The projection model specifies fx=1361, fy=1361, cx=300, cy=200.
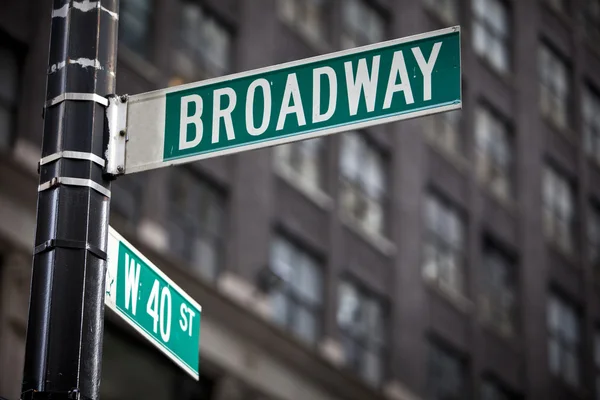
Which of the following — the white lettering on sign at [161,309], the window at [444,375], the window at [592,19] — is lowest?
the white lettering on sign at [161,309]

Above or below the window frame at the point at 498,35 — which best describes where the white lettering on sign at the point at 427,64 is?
below

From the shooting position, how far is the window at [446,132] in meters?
34.6

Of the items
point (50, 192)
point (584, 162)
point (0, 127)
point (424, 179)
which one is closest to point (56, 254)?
point (50, 192)

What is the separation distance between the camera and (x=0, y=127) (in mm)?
22328

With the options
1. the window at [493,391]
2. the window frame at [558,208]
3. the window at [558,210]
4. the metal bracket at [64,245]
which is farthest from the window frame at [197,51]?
the metal bracket at [64,245]

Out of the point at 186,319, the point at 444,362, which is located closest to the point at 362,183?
the point at 444,362

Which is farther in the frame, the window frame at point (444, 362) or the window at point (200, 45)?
the window frame at point (444, 362)

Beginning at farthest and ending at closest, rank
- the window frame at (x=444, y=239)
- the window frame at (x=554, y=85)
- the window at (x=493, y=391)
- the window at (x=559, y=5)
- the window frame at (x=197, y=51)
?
the window at (x=559, y=5), the window frame at (x=554, y=85), the window at (x=493, y=391), the window frame at (x=444, y=239), the window frame at (x=197, y=51)

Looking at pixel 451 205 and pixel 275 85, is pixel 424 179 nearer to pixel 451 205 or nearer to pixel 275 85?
pixel 451 205

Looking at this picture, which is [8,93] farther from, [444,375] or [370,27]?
[444,375]

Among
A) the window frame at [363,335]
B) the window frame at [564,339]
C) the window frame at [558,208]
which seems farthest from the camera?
the window frame at [558,208]

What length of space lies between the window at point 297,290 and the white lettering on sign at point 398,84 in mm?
21763

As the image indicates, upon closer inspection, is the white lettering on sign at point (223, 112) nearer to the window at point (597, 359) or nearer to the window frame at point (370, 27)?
the window frame at point (370, 27)

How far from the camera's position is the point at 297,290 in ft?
94.1
